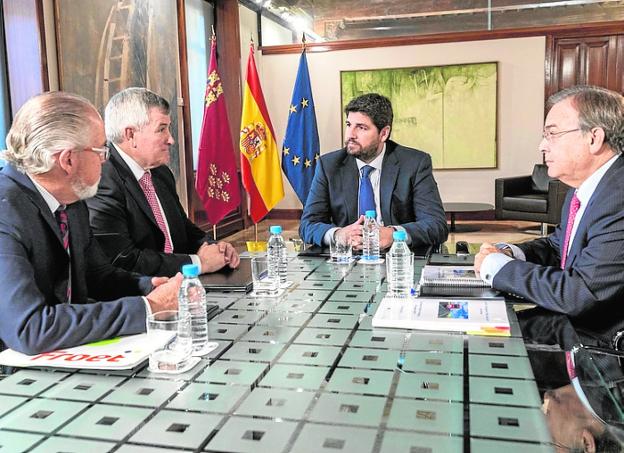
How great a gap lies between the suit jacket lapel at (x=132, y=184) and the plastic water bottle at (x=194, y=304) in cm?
97

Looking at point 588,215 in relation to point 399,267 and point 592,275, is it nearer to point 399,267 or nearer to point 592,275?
point 592,275

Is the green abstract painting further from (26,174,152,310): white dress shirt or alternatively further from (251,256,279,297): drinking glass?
(26,174,152,310): white dress shirt

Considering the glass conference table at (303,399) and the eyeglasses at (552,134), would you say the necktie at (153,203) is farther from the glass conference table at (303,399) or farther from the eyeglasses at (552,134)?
the eyeglasses at (552,134)

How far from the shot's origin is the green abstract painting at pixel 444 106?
7902mm

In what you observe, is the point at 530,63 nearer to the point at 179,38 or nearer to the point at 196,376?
the point at 179,38

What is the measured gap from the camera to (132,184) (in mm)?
2361

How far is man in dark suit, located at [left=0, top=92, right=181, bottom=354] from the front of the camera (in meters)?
1.34

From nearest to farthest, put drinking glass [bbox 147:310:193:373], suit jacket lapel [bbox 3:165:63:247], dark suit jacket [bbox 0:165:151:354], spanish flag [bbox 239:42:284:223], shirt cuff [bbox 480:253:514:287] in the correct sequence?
drinking glass [bbox 147:310:193:373], dark suit jacket [bbox 0:165:151:354], suit jacket lapel [bbox 3:165:63:247], shirt cuff [bbox 480:253:514:287], spanish flag [bbox 239:42:284:223]

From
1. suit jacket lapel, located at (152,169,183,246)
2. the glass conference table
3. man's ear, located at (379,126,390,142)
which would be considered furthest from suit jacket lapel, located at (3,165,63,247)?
man's ear, located at (379,126,390,142)

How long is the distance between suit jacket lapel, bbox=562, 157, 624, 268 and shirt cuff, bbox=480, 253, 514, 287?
0.17 m

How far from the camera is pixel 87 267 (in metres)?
1.91

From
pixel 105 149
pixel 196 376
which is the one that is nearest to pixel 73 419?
pixel 196 376

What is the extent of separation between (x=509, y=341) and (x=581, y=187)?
75 centimetres

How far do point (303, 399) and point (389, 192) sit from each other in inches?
78.2
